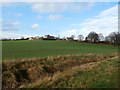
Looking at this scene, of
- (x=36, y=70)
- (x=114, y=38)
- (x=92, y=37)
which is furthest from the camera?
(x=92, y=37)

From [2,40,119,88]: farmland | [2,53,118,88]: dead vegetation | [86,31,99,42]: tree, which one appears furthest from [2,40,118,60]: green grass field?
[86,31,99,42]: tree

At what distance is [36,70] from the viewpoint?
20.7 m

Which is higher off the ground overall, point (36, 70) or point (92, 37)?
point (92, 37)

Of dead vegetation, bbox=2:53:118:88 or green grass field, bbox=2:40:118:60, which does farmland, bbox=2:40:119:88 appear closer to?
dead vegetation, bbox=2:53:118:88

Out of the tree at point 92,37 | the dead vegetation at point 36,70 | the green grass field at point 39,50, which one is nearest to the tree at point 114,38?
the tree at point 92,37

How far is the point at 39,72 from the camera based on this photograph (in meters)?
20.4

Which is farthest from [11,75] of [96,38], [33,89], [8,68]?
[96,38]

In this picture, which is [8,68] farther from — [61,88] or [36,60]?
[61,88]

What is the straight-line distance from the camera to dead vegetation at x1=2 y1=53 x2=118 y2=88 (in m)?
17.7

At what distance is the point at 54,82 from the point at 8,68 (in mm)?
5737

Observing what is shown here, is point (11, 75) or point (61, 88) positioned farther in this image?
point (11, 75)

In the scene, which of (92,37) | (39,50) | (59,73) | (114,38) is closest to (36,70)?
(59,73)

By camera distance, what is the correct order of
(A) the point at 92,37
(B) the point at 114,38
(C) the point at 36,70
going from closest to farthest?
(C) the point at 36,70
(B) the point at 114,38
(A) the point at 92,37

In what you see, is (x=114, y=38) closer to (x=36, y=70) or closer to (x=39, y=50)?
(x=39, y=50)
